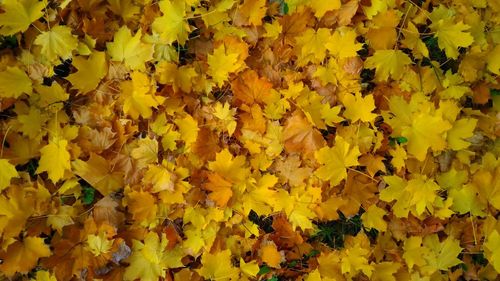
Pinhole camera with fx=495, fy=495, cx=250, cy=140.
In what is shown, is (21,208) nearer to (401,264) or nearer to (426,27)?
(401,264)

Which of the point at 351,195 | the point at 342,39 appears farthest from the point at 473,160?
the point at 342,39

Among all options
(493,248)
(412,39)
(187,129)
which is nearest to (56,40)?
(187,129)

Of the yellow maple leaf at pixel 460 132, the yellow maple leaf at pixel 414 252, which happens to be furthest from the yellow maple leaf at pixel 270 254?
the yellow maple leaf at pixel 460 132

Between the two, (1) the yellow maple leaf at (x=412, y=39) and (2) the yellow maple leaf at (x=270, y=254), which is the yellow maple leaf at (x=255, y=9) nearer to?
(1) the yellow maple leaf at (x=412, y=39)

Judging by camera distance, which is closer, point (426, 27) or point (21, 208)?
point (21, 208)

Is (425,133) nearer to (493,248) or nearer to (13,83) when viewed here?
(493,248)

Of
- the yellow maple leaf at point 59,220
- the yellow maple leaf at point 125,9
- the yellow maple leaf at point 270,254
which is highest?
the yellow maple leaf at point 125,9
